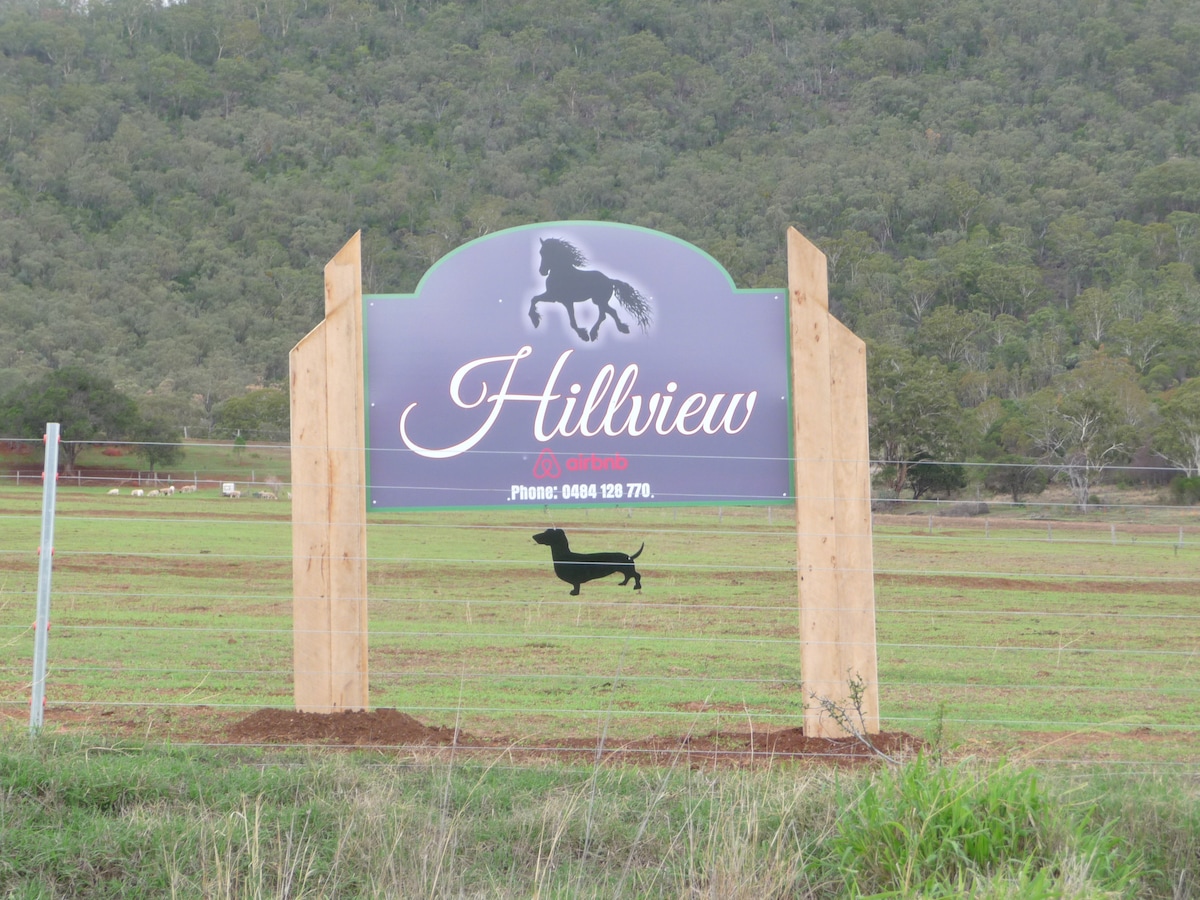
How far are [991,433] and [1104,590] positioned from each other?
36.2 meters

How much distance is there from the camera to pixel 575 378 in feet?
22.7

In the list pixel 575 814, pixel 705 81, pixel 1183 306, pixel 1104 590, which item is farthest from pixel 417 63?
pixel 575 814

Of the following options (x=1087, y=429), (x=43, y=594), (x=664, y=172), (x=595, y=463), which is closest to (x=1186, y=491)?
(x=1087, y=429)

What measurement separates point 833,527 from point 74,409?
47547 millimetres

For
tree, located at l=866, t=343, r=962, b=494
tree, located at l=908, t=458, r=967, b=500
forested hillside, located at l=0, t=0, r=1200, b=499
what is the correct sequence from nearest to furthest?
tree, located at l=908, t=458, r=967, b=500, tree, located at l=866, t=343, r=962, b=494, forested hillside, located at l=0, t=0, r=1200, b=499

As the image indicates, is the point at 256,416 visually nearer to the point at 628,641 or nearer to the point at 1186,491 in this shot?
the point at 1186,491

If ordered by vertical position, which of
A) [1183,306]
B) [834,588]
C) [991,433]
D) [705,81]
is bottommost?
[834,588]

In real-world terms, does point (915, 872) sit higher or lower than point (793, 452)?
lower

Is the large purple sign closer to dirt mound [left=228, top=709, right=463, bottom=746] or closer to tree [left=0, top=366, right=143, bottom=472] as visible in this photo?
dirt mound [left=228, top=709, right=463, bottom=746]

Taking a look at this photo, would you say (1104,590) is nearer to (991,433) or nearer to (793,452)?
(793,452)

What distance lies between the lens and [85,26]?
15575cm

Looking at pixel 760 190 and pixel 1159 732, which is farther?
pixel 760 190

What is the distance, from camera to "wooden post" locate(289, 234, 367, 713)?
6.45 m

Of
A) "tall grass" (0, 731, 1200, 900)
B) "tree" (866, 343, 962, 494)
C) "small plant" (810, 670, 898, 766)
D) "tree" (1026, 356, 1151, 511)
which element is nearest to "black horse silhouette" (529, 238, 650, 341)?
"small plant" (810, 670, 898, 766)
